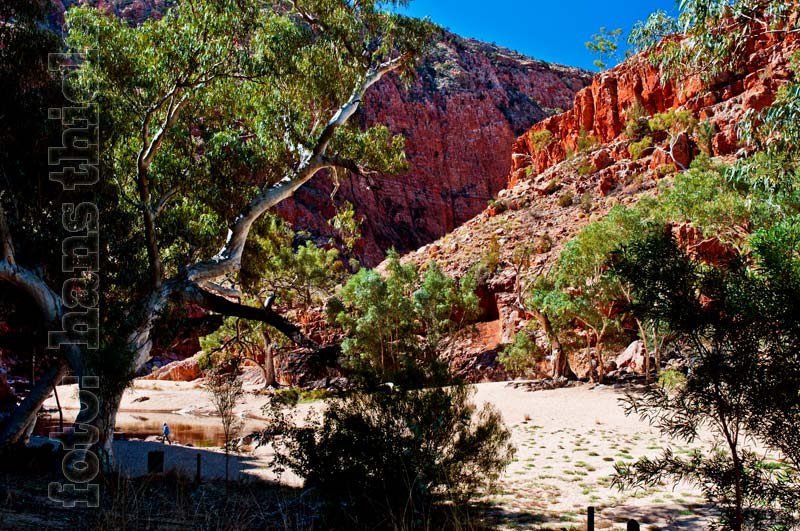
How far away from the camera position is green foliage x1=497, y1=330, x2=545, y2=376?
25484mm

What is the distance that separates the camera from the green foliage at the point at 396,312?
1091 inches

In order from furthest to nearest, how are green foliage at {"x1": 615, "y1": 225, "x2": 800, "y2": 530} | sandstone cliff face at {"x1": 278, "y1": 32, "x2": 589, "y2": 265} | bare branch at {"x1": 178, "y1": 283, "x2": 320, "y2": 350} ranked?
sandstone cliff face at {"x1": 278, "y1": 32, "x2": 589, "y2": 265}, bare branch at {"x1": 178, "y1": 283, "x2": 320, "y2": 350}, green foliage at {"x1": 615, "y1": 225, "x2": 800, "y2": 530}

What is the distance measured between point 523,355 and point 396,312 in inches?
252

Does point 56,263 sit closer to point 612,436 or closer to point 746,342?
point 746,342

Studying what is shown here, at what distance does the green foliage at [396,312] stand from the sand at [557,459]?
543 centimetres

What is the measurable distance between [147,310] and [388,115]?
65.4 m

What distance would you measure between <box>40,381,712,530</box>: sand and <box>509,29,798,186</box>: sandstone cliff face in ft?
63.7

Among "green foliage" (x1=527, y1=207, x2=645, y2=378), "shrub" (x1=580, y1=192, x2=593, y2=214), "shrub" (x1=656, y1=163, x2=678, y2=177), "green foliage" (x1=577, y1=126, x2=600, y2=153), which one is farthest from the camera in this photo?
"green foliage" (x1=577, y1=126, x2=600, y2=153)

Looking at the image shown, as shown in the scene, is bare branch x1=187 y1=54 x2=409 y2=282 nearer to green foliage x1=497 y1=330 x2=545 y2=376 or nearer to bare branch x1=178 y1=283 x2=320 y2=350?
bare branch x1=178 y1=283 x2=320 y2=350

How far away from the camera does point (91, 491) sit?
20.0 feet

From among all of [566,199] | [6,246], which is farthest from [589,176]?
[6,246]

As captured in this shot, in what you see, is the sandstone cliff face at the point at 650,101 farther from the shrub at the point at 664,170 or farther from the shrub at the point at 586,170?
the shrub at the point at 664,170

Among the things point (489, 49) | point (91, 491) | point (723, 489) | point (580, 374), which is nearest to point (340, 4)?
point (91, 491)

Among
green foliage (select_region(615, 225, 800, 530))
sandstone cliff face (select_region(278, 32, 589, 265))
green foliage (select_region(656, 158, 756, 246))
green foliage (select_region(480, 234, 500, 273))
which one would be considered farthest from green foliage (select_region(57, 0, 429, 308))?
sandstone cliff face (select_region(278, 32, 589, 265))
